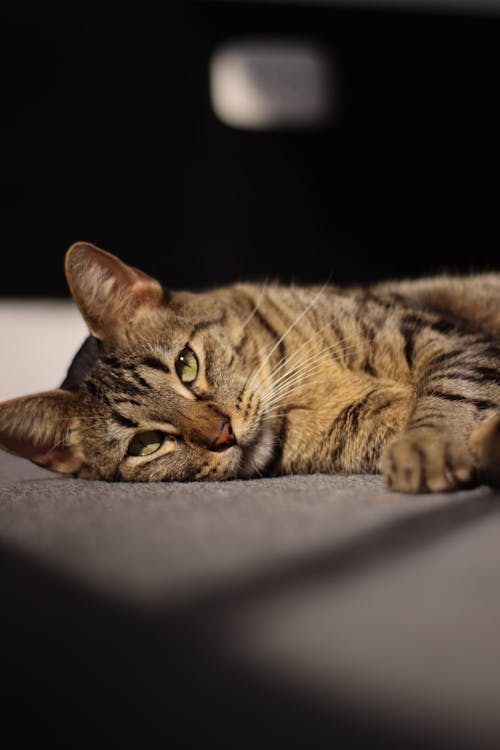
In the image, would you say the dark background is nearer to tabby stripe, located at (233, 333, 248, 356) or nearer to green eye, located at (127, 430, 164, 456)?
tabby stripe, located at (233, 333, 248, 356)

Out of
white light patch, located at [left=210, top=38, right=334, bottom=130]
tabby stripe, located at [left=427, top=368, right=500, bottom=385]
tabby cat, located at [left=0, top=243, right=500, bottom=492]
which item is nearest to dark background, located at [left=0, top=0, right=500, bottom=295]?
white light patch, located at [left=210, top=38, right=334, bottom=130]

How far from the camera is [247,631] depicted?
1.52 feet

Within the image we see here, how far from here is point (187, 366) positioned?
113cm

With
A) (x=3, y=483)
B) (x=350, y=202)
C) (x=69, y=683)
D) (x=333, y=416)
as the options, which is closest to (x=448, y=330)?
(x=333, y=416)

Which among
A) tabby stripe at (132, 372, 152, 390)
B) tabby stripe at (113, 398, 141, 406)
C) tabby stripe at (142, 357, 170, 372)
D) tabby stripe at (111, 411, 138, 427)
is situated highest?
tabby stripe at (142, 357, 170, 372)

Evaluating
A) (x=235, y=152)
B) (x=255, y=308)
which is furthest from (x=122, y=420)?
(x=235, y=152)

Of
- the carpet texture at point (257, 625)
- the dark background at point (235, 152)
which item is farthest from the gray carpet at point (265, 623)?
the dark background at point (235, 152)

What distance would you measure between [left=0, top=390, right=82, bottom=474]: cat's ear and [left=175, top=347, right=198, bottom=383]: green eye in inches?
7.7

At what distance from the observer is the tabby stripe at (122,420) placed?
43.4 inches

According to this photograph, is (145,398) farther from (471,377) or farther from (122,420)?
(471,377)

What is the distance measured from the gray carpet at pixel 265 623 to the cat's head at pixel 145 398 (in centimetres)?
30

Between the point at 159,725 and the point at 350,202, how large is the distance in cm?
210

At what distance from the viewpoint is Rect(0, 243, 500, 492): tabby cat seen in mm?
1054

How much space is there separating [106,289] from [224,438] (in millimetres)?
370
